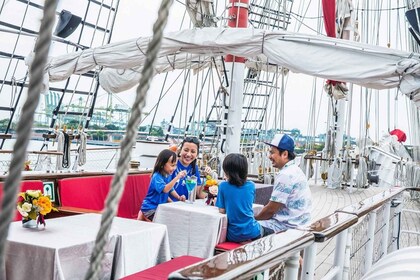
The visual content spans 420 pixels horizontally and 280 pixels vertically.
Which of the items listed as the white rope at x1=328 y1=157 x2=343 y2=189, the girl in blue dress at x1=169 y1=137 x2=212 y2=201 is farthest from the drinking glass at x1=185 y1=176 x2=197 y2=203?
the white rope at x1=328 y1=157 x2=343 y2=189

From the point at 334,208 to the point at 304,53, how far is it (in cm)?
338

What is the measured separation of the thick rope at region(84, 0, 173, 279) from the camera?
0.48 metres

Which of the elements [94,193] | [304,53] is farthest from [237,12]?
[94,193]

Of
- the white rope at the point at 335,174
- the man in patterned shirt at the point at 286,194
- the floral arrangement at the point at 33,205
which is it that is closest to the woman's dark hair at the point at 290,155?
the man in patterned shirt at the point at 286,194

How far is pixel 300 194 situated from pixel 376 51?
1.90m

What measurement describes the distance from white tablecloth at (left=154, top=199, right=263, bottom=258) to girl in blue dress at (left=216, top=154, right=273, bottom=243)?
0.24 ft

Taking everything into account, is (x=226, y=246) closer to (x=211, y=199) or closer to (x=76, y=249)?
(x=211, y=199)

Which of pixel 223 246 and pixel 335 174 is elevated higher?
pixel 335 174

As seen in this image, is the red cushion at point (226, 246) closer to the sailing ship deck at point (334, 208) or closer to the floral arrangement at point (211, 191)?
the floral arrangement at point (211, 191)

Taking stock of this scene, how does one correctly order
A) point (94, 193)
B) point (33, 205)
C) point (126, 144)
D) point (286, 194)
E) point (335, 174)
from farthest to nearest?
1. point (335, 174)
2. point (94, 193)
3. point (286, 194)
4. point (33, 205)
5. point (126, 144)

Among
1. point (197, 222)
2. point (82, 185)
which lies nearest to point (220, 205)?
point (197, 222)

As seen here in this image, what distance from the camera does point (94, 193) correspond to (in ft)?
13.8

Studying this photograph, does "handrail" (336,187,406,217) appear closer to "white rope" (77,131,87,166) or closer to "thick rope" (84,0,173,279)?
"thick rope" (84,0,173,279)

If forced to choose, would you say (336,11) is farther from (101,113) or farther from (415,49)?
(101,113)
